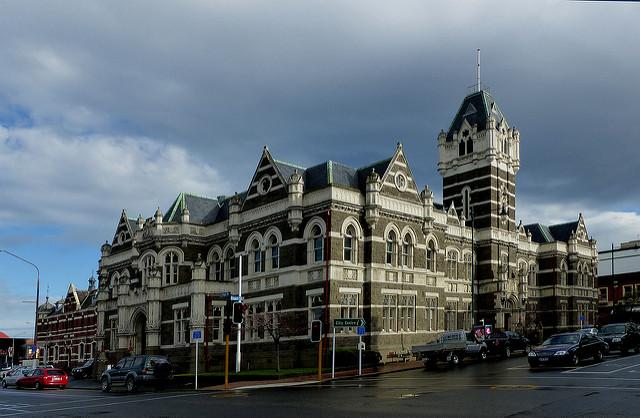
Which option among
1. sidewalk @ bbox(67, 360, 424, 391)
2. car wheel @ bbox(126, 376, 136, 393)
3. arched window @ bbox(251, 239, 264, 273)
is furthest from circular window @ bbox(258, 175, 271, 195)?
car wheel @ bbox(126, 376, 136, 393)

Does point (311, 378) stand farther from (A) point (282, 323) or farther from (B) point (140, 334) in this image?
(B) point (140, 334)

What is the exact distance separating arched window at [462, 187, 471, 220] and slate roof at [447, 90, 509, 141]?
564 cm

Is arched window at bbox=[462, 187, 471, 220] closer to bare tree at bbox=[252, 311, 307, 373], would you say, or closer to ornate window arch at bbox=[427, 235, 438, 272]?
ornate window arch at bbox=[427, 235, 438, 272]

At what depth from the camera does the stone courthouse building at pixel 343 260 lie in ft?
142

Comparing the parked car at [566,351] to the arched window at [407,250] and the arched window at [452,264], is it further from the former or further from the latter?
the arched window at [452,264]

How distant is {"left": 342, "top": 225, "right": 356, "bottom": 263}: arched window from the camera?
142ft

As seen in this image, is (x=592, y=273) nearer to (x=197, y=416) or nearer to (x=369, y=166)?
(x=369, y=166)

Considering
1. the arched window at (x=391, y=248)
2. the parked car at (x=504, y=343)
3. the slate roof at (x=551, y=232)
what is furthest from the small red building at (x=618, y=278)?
the arched window at (x=391, y=248)

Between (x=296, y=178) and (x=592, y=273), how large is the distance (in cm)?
4075

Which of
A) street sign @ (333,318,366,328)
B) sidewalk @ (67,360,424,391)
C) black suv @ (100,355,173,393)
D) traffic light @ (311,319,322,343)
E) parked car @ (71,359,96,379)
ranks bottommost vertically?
parked car @ (71,359,96,379)

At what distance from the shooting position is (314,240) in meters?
43.5

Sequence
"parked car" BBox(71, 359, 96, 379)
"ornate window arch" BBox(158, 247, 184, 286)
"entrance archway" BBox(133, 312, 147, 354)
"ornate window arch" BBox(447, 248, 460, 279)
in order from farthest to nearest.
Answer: "parked car" BBox(71, 359, 96, 379) → "ornate window arch" BBox(447, 248, 460, 279) → "entrance archway" BBox(133, 312, 147, 354) → "ornate window arch" BBox(158, 247, 184, 286)

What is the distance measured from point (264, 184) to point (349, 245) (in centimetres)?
805

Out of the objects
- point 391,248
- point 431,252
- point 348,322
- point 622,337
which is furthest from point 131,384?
point 622,337
